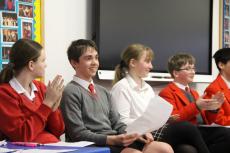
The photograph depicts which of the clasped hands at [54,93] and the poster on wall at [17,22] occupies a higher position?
the poster on wall at [17,22]

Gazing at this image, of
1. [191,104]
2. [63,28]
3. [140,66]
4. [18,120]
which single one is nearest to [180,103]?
[191,104]

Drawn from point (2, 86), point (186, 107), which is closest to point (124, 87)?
point (186, 107)

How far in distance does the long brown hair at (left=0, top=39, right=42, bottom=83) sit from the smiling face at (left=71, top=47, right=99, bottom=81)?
37 centimetres

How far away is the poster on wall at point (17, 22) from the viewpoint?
2359mm

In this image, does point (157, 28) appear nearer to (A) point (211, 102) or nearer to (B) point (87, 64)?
(A) point (211, 102)

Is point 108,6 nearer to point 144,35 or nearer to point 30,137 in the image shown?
point 144,35

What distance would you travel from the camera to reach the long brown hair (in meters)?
1.81

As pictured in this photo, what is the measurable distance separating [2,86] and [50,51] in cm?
93

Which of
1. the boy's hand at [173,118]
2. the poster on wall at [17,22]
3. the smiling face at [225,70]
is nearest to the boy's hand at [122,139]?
the boy's hand at [173,118]

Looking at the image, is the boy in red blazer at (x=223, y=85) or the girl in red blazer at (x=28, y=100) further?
the boy in red blazer at (x=223, y=85)

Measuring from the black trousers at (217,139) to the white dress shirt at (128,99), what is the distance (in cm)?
47

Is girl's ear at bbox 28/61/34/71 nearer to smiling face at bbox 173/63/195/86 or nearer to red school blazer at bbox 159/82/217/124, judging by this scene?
red school blazer at bbox 159/82/217/124

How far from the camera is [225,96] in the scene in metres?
2.76

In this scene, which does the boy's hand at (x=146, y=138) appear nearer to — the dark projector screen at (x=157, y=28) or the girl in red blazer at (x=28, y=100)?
the girl in red blazer at (x=28, y=100)
